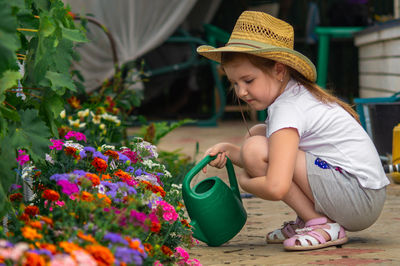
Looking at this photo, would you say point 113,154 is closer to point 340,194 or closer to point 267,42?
point 267,42

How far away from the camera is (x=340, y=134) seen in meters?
2.39

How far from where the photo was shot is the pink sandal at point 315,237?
233cm

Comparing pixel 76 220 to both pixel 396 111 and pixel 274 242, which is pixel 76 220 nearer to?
pixel 274 242

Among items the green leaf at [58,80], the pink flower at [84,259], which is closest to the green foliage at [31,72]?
the green leaf at [58,80]

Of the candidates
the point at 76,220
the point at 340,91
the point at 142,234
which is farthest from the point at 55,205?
the point at 340,91

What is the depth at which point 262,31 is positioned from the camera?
2393 mm

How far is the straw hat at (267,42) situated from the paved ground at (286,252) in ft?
2.17

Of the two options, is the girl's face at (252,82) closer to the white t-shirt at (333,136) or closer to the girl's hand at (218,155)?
the white t-shirt at (333,136)

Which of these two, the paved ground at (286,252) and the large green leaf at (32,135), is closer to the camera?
the large green leaf at (32,135)

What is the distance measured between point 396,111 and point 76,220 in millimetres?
2695

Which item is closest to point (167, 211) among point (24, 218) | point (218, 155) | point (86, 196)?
point (86, 196)

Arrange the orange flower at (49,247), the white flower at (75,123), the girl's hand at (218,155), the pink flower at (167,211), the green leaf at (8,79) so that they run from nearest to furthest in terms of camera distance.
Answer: the orange flower at (49,247), the green leaf at (8,79), the pink flower at (167,211), the girl's hand at (218,155), the white flower at (75,123)

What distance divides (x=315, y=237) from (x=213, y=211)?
1.26 ft

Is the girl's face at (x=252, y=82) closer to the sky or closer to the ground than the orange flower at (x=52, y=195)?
closer to the sky
